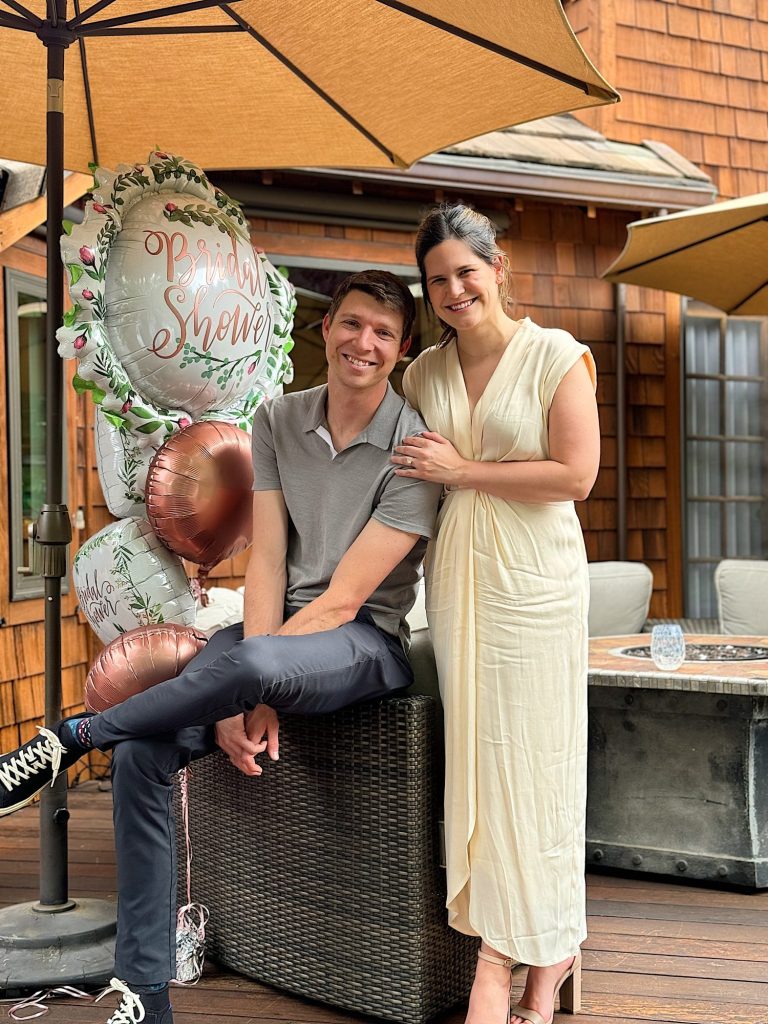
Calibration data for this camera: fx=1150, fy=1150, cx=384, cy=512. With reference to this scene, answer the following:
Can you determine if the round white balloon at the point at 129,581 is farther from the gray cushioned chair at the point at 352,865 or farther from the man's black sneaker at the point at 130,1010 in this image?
the man's black sneaker at the point at 130,1010

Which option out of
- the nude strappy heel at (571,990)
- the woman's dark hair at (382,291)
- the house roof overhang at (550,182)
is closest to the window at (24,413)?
the house roof overhang at (550,182)

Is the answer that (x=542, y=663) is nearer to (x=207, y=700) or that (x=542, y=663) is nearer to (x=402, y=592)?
(x=402, y=592)

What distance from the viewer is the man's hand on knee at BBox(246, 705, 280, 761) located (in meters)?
2.42

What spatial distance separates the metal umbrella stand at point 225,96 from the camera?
2.61m

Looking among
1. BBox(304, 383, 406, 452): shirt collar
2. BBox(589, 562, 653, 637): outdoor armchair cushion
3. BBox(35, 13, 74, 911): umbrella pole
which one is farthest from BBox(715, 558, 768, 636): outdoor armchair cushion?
BBox(35, 13, 74, 911): umbrella pole

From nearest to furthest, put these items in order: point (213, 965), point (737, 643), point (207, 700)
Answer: point (207, 700) → point (213, 965) → point (737, 643)

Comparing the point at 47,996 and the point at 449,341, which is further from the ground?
the point at 449,341

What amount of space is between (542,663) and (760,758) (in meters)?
1.44

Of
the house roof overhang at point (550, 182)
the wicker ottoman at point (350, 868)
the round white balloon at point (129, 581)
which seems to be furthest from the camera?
the house roof overhang at point (550, 182)

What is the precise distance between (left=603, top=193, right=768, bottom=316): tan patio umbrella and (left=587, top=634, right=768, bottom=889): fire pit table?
2.08m

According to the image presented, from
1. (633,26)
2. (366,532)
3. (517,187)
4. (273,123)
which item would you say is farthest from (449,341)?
(633,26)

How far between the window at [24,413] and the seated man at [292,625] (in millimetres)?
2093

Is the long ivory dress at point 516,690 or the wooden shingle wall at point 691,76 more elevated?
the wooden shingle wall at point 691,76

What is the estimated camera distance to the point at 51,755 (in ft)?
7.93
